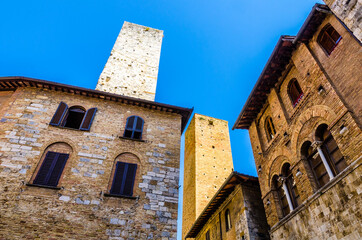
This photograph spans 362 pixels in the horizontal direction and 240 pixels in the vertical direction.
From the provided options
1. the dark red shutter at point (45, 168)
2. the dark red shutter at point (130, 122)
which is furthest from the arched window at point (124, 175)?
the dark red shutter at point (45, 168)

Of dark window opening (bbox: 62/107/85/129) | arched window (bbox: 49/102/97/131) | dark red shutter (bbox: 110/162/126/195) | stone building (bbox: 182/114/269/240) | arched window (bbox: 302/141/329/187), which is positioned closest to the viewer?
arched window (bbox: 302/141/329/187)

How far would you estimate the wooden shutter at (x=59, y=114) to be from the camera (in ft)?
32.5

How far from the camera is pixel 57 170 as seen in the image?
8602 millimetres

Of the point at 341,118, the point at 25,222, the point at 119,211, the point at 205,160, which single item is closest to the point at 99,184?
the point at 119,211

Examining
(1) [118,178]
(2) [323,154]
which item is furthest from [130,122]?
(2) [323,154]

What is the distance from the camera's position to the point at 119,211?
321 inches

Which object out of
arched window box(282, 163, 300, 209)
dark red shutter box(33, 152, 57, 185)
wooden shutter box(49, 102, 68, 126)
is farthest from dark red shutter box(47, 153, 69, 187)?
arched window box(282, 163, 300, 209)

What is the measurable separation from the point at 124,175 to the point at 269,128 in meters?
7.24

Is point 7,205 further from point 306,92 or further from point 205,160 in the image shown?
point 205,160

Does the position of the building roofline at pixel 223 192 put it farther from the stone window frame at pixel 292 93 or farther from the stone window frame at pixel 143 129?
the stone window frame at pixel 143 129

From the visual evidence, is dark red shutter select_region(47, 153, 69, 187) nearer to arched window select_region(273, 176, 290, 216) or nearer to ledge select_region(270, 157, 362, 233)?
ledge select_region(270, 157, 362, 233)

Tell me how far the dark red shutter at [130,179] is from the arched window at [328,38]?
8.24 metres

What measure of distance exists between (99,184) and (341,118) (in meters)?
8.06

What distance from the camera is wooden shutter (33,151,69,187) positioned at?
8.28 meters
